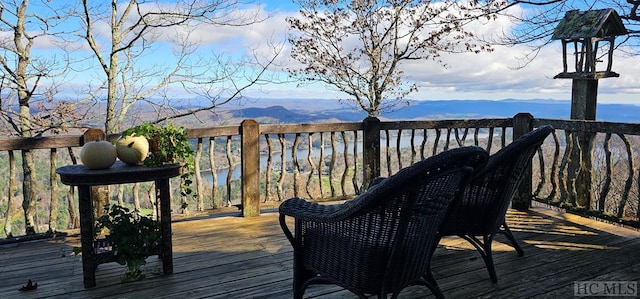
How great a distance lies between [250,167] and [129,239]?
1.82 m

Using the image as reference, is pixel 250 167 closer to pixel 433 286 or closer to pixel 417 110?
pixel 433 286

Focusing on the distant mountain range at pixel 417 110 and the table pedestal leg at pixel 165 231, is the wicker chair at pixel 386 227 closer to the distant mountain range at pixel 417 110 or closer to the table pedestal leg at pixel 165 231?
the table pedestal leg at pixel 165 231

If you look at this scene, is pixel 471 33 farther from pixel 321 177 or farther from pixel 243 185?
pixel 243 185

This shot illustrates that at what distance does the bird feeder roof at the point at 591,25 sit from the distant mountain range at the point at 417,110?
1590mm

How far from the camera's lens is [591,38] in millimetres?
4203

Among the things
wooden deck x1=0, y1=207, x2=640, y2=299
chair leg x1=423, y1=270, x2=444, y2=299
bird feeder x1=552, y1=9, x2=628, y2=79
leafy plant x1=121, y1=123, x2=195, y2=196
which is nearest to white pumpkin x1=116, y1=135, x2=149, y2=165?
leafy plant x1=121, y1=123, x2=195, y2=196

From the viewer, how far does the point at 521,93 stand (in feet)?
29.2

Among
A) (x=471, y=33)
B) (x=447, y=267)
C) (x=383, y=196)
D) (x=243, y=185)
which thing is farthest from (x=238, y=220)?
(x=471, y=33)

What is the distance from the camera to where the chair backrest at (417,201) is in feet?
5.66

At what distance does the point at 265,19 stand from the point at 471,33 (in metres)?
3.30

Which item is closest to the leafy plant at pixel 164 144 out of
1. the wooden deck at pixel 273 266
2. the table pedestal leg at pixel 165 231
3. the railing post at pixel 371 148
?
the table pedestal leg at pixel 165 231

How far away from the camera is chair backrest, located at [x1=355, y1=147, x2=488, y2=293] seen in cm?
173

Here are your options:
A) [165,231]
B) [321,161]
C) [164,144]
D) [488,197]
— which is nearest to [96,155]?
[164,144]

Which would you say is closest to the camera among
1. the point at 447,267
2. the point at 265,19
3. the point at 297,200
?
the point at 297,200
